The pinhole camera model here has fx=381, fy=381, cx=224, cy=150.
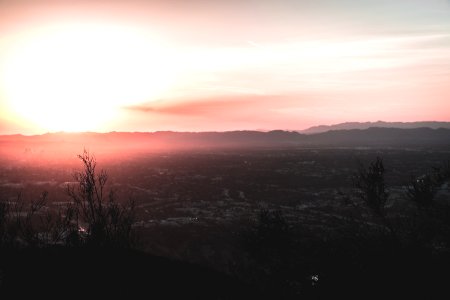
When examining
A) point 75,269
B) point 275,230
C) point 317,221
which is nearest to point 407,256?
point 275,230

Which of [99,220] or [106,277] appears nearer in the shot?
[106,277]

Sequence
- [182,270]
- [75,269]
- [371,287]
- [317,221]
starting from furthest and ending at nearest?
[317,221]
[371,287]
[182,270]
[75,269]

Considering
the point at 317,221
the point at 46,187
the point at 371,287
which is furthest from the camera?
the point at 46,187

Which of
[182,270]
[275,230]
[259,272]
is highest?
[182,270]

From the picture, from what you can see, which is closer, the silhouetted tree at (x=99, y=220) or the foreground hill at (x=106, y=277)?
the foreground hill at (x=106, y=277)

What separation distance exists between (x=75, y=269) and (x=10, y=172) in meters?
92.4

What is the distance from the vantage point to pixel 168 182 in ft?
261

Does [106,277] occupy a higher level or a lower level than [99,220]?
lower

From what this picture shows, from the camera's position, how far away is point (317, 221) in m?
46.9

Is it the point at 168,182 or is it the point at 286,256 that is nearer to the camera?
the point at 286,256

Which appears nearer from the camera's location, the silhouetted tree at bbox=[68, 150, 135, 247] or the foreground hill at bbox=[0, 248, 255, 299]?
the foreground hill at bbox=[0, 248, 255, 299]

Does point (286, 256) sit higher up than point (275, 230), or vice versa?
point (275, 230)

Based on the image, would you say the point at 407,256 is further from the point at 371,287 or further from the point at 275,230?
the point at 275,230

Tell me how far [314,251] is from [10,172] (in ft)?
278
